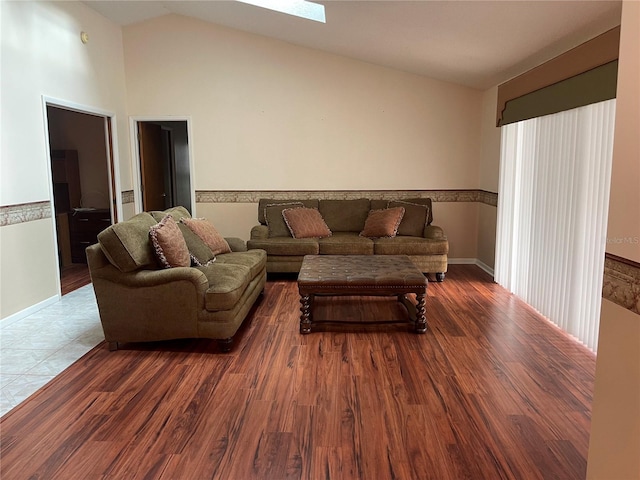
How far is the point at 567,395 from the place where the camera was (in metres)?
2.63

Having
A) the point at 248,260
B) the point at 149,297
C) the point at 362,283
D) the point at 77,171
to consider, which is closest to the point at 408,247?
the point at 362,283

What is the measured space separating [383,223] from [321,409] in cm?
320

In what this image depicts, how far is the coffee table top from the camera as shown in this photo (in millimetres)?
3502

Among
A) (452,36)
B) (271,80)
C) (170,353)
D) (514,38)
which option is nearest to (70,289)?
(170,353)

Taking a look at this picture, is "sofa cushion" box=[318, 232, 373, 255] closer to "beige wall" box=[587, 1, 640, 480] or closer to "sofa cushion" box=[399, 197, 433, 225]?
"sofa cushion" box=[399, 197, 433, 225]

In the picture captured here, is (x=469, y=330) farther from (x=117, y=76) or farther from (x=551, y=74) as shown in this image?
(x=117, y=76)

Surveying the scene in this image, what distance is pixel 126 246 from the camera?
121 inches

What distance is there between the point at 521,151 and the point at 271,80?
3.10 metres

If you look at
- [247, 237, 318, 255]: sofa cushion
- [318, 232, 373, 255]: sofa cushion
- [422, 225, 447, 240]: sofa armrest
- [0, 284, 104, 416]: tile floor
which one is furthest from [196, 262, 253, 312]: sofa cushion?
[422, 225, 447, 240]: sofa armrest

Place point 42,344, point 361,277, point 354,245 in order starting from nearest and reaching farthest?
point 42,344, point 361,277, point 354,245

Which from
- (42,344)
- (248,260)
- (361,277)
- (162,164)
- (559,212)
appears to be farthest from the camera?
(162,164)

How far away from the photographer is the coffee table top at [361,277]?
3502 mm

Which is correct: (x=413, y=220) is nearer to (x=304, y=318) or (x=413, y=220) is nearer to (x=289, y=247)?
(x=289, y=247)

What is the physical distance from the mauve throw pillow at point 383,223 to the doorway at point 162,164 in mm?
2606
